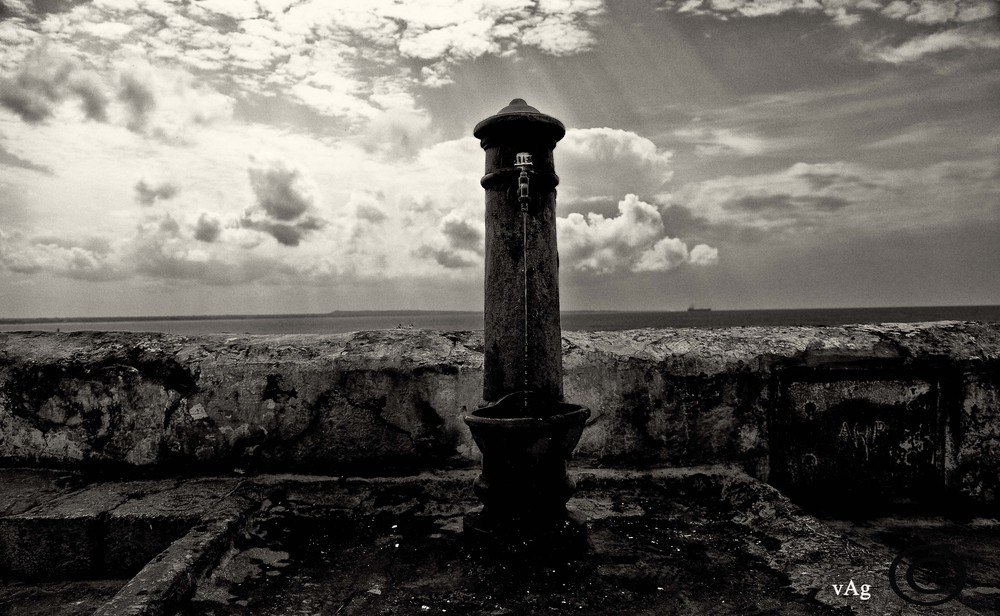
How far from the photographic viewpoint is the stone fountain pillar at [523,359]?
2.29 metres

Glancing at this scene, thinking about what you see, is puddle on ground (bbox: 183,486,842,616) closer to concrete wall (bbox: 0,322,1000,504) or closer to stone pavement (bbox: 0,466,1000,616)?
stone pavement (bbox: 0,466,1000,616)

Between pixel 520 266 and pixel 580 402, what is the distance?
94 centimetres

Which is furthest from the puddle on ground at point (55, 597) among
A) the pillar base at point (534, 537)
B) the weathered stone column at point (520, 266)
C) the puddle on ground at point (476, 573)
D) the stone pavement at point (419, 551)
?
the weathered stone column at point (520, 266)

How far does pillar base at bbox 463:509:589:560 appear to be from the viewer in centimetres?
224

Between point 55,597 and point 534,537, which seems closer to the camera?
point 534,537

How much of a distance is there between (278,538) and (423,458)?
2.65ft

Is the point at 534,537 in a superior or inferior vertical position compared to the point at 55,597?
superior

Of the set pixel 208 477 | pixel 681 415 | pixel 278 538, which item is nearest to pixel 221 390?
pixel 208 477

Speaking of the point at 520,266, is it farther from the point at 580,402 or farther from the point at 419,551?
the point at 419,551

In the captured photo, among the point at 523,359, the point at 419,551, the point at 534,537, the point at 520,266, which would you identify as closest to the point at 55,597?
the point at 419,551

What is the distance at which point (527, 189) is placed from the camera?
2.41 meters

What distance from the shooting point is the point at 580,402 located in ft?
10.1

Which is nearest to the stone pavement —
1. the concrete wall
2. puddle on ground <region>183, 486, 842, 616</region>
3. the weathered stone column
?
puddle on ground <region>183, 486, 842, 616</region>

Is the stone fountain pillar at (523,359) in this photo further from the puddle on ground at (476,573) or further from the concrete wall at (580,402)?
the concrete wall at (580,402)
